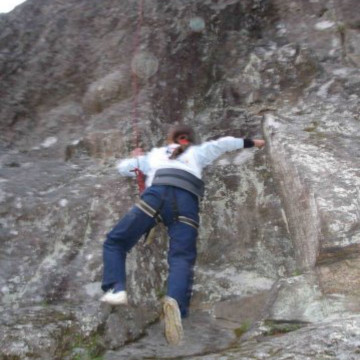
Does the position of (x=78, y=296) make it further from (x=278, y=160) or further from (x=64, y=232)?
(x=278, y=160)

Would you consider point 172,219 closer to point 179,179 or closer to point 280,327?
point 179,179

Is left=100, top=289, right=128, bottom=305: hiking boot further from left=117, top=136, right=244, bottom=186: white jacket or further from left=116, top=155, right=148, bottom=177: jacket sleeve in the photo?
left=116, top=155, right=148, bottom=177: jacket sleeve

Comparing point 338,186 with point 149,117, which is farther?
point 149,117

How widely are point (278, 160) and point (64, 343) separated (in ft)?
9.43

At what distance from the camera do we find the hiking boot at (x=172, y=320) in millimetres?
4465

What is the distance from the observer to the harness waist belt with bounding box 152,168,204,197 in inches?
208

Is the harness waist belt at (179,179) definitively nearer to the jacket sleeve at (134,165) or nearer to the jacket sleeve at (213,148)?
the jacket sleeve at (213,148)

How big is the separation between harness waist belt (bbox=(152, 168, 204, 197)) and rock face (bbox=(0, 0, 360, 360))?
31.9 inches

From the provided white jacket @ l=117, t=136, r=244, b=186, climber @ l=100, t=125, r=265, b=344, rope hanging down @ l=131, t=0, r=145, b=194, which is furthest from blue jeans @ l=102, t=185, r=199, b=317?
rope hanging down @ l=131, t=0, r=145, b=194

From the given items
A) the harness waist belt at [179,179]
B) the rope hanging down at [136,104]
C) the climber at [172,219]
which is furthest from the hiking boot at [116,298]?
the rope hanging down at [136,104]

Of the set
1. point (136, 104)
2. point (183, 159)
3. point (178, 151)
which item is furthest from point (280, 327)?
point (136, 104)

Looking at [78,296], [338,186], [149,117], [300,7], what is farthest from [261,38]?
[78,296]

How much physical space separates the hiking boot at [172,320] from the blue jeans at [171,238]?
171 mm

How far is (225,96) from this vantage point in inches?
293
